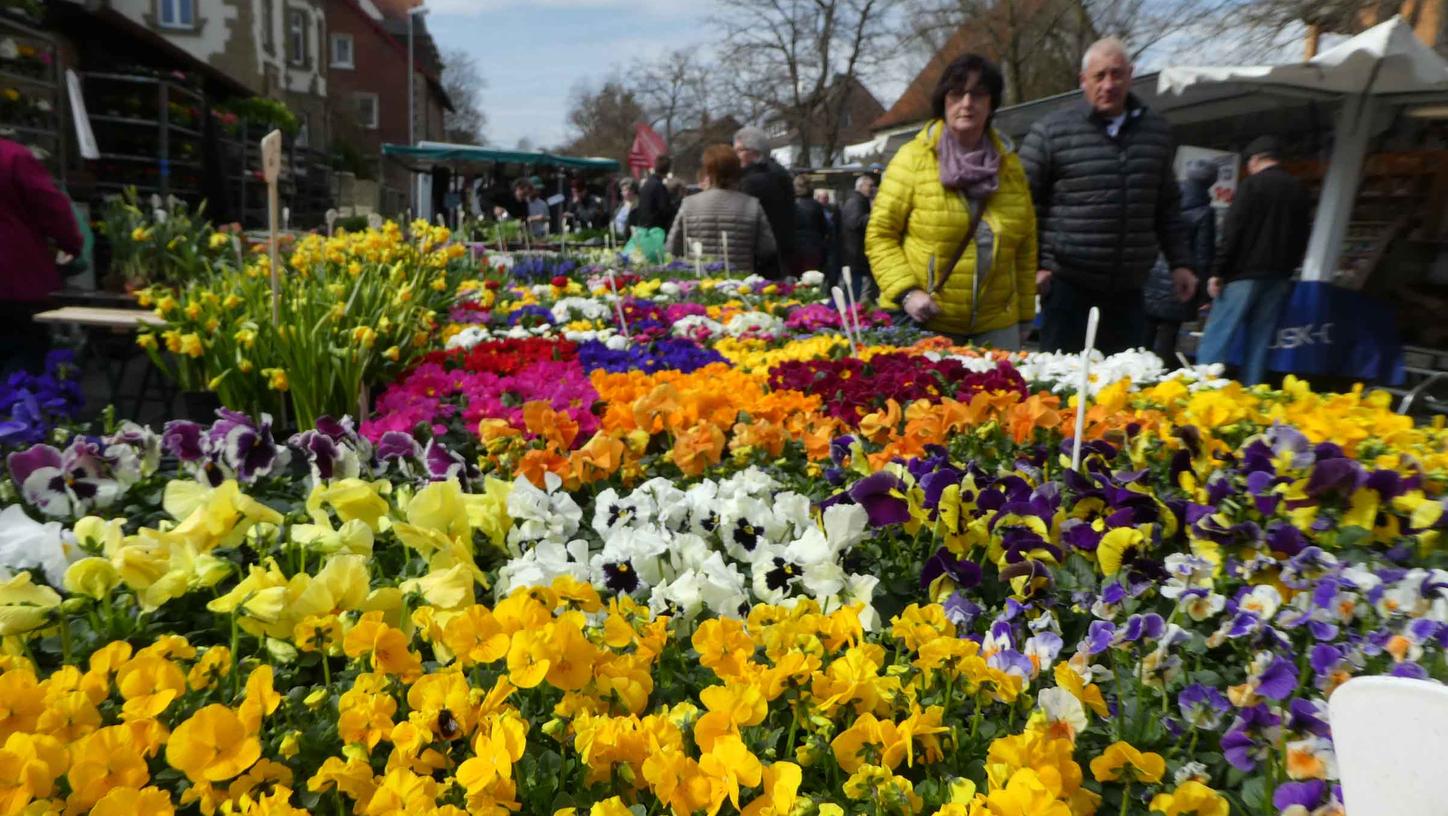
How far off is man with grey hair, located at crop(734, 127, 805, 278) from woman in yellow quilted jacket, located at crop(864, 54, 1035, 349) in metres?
3.06

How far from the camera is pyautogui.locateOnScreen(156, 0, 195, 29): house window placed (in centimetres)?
2397

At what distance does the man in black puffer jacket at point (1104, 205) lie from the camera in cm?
402

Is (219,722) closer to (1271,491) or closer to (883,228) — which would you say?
(1271,491)

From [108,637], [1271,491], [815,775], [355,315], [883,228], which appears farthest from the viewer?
[883,228]

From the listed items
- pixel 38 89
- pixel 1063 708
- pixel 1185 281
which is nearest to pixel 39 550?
pixel 1063 708

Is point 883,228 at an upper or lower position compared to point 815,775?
upper

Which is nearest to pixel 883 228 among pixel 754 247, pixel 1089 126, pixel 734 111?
pixel 1089 126

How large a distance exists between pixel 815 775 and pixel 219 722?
668 mm

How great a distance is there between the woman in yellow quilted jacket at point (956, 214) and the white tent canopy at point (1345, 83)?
1898mm

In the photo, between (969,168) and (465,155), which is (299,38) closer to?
(465,155)

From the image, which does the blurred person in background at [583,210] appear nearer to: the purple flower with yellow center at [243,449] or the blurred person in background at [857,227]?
the blurred person in background at [857,227]

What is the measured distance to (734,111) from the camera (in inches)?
1353

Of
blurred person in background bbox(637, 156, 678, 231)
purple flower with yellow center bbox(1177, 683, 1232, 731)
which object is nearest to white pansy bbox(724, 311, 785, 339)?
purple flower with yellow center bbox(1177, 683, 1232, 731)

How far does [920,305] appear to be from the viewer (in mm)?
3943
